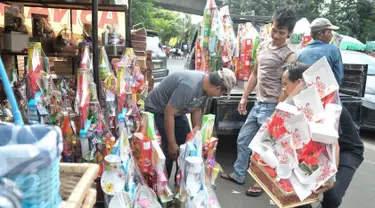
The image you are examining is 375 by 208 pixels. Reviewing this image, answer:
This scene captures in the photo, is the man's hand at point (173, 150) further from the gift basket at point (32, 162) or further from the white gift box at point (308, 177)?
the gift basket at point (32, 162)

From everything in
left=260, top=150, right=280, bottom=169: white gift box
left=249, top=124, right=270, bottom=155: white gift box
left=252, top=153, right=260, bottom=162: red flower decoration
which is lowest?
left=252, top=153, right=260, bottom=162: red flower decoration

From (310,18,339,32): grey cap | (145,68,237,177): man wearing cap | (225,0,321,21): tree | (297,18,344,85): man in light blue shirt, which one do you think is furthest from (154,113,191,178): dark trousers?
(225,0,321,21): tree

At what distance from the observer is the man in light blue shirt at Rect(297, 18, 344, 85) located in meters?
3.04

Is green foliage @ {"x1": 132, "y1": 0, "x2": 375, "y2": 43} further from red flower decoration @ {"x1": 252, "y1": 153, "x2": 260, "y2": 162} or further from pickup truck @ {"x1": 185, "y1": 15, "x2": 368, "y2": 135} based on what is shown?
red flower decoration @ {"x1": 252, "y1": 153, "x2": 260, "y2": 162}

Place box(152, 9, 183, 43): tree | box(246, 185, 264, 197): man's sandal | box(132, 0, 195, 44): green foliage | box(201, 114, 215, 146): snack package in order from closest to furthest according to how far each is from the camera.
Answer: box(201, 114, 215, 146): snack package → box(246, 185, 264, 197): man's sandal → box(132, 0, 195, 44): green foliage → box(152, 9, 183, 43): tree

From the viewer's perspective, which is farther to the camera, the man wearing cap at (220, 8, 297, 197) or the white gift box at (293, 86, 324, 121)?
the man wearing cap at (220, 8, 297, 197)

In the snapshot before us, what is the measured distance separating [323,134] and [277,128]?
286mm

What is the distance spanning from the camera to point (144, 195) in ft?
6.45

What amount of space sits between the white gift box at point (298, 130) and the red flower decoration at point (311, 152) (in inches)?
1.2

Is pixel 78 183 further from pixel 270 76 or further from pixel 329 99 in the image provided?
pixel 270 76

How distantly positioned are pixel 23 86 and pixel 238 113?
227 centimetres

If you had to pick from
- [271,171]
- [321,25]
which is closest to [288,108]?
[271,171]

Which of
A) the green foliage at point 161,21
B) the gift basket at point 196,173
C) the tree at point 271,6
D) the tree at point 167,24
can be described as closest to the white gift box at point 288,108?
the gift basket at point 196,173

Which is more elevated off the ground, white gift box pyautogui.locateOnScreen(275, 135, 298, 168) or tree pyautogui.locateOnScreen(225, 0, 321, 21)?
tree pyautogui.locateOnScreen(225, 0, 321, 21)
